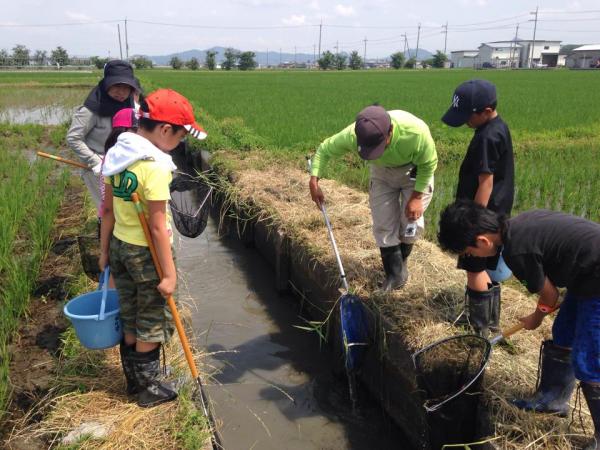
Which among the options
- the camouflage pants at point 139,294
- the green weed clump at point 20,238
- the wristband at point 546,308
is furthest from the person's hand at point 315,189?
the green weed clump at point 20,238

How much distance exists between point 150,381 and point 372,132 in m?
1.81

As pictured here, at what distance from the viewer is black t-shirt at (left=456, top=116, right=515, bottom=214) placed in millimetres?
2805

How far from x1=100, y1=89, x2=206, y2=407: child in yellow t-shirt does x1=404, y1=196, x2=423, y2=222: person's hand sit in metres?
1.47

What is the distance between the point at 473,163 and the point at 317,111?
11754 millimetres

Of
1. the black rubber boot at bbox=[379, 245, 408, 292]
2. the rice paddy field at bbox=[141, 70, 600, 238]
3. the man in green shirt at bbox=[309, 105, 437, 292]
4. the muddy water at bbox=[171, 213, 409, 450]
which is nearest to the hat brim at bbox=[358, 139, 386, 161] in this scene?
the man in green shirt at bbox=[309, 105, 437, 292]

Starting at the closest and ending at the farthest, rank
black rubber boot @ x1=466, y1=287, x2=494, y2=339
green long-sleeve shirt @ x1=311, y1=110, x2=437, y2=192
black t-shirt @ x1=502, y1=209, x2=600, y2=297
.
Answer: black t-shirt @ x1=502, y1=209, x2=600, y2=297 < black rubber boot @ x1=466, y1=287, x2=494, y2=339 < green long-sleeve shirt @ x1=311, y1=110, x2=437, y2=192

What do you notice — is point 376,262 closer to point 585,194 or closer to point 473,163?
point 473,163

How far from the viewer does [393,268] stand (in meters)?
3.38

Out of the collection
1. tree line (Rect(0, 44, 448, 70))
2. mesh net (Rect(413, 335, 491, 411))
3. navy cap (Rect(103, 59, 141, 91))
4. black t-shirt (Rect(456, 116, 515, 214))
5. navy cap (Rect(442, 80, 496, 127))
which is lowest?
mesh net (Rect(413, 335, 491, 411))

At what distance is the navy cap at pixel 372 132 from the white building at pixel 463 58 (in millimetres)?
101325

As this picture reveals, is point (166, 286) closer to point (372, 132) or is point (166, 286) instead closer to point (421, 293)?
point (372, 132)

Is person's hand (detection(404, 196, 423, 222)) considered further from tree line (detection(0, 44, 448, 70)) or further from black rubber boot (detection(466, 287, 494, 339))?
tree line (detection(0, 44, 448, 70))

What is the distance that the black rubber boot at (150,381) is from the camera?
8.23 feet

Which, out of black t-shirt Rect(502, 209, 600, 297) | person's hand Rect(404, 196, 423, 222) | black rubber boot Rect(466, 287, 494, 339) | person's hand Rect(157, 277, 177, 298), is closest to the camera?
black t-shirt Rect(502, 209, 600, 297)
